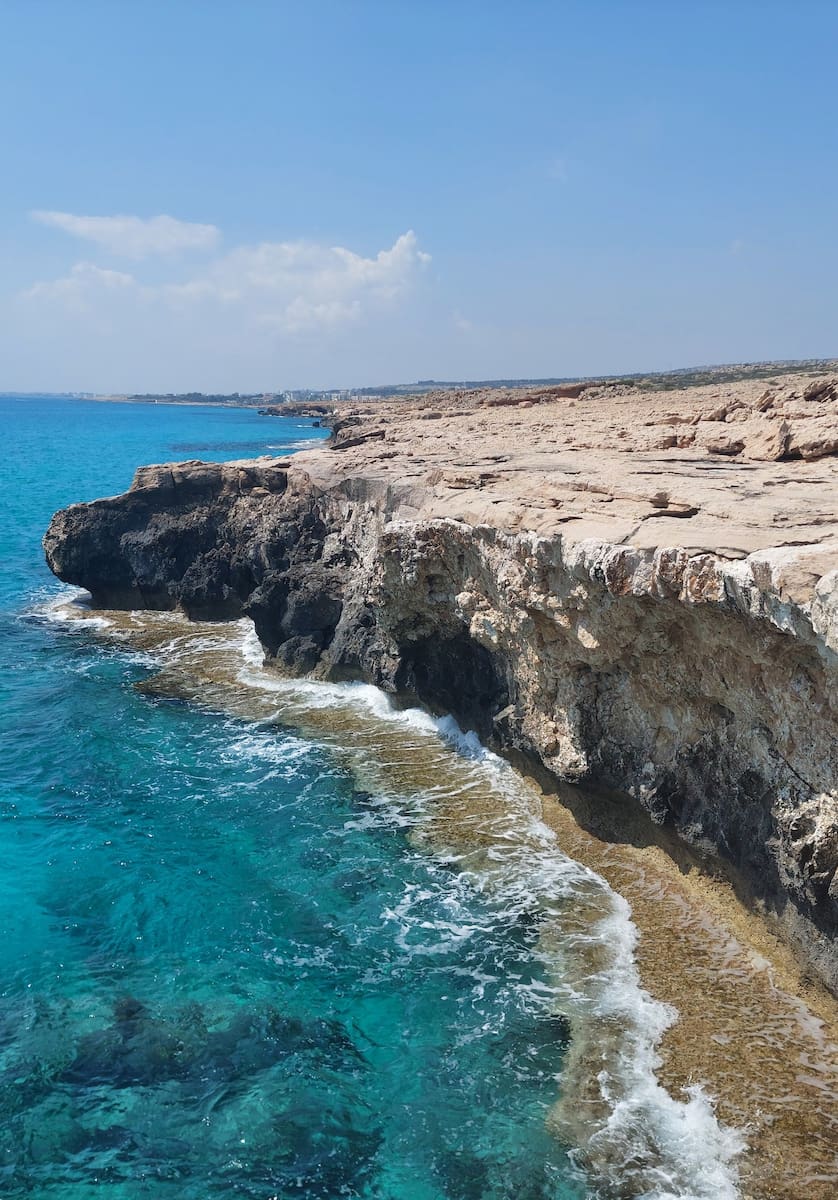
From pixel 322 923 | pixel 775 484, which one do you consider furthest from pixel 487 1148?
pixel 775 484

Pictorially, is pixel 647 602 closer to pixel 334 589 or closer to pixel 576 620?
pixel 576 620

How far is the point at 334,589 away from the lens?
24.5 meters

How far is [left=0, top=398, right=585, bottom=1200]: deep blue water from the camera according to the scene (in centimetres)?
912

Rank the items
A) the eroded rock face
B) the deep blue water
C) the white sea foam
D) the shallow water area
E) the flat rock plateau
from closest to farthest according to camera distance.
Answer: the white sea foam < the shallow water area < the deep blue water < the eroded rock face < the flat rock plateau

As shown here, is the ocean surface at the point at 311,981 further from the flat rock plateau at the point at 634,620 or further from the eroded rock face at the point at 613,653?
the eroded rock face at the point at 613,653

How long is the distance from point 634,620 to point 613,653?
97 centimetres

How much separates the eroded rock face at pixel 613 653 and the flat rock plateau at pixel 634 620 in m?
0.04

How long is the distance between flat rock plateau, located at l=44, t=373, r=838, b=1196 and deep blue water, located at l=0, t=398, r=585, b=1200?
2.58m

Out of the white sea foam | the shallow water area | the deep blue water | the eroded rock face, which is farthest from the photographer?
the eroded rock face

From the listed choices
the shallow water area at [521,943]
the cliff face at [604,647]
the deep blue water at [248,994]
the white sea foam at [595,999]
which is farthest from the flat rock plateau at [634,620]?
the deep blue water at [248,994]

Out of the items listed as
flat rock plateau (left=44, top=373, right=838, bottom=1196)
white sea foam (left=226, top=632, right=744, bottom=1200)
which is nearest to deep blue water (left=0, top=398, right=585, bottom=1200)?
white sea foam (left=226, top=632, right=744, bottom=1200)

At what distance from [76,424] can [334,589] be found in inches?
6438

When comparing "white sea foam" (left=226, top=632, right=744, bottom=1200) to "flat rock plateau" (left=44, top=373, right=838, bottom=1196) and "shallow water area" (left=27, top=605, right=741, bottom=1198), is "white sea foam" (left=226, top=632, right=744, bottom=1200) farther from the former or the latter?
"flat rock plateau" (left=44, top=373, right=838, bottom=1196)

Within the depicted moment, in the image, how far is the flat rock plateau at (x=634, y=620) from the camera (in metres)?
10.5
